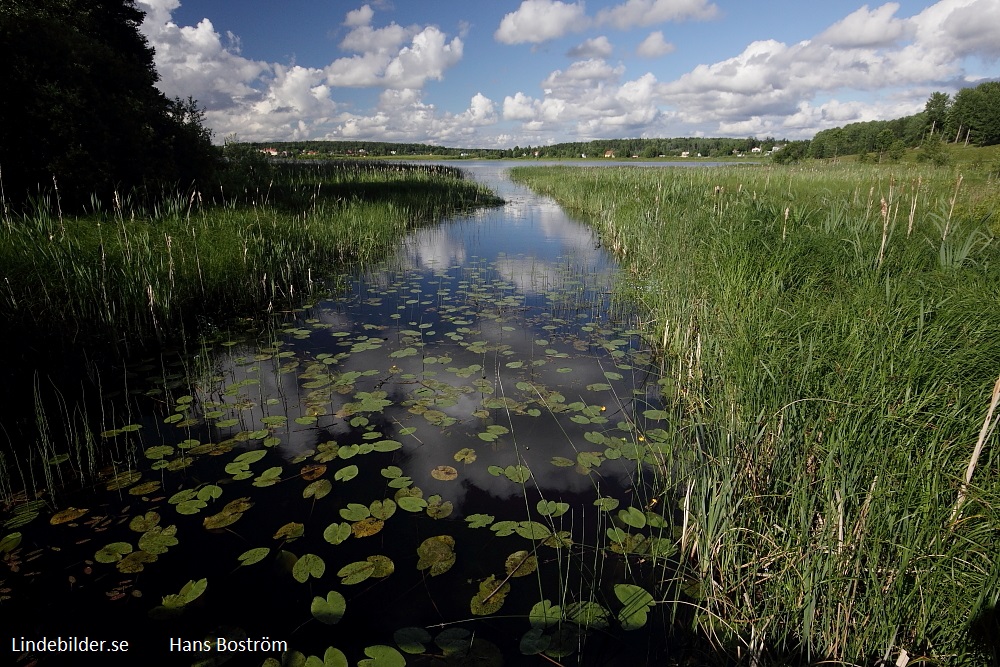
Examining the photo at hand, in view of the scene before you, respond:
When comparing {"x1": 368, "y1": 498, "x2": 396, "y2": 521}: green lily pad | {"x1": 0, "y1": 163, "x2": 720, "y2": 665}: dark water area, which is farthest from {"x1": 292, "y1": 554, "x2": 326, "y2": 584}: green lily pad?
{"x1": 368, "y1": 498, "x2": 396, "y2": 521}: green lily pad

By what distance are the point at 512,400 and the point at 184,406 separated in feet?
10.1

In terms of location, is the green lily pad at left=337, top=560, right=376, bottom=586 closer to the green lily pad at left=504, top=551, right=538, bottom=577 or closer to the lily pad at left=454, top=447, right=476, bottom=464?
the green lily pad at left=504, top=551, right=538, bottom=577

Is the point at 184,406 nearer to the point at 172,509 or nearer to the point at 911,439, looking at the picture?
the point at 172,509

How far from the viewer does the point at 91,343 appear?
190 inches

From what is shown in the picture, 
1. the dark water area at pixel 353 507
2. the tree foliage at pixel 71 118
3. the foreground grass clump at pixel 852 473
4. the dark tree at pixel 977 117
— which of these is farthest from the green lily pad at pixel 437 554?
the dark tree at pixel 977 117

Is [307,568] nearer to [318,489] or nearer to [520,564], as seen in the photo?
[318,489]

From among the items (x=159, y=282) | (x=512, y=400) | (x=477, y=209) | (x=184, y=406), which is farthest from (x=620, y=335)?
(x=477, y=209)

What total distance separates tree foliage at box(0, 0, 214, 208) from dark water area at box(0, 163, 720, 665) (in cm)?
503

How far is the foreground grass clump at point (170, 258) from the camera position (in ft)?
15.8

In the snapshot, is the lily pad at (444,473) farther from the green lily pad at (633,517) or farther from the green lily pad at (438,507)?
the green lily pad at (633,517)

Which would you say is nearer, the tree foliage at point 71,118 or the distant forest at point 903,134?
the tree foliage at point 71,118

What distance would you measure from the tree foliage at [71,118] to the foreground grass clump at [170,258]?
605 mm

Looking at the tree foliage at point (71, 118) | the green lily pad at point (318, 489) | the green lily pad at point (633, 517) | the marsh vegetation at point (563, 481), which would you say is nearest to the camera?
the marsh vegetation at point (563, 481)

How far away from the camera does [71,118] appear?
728 centimetres
